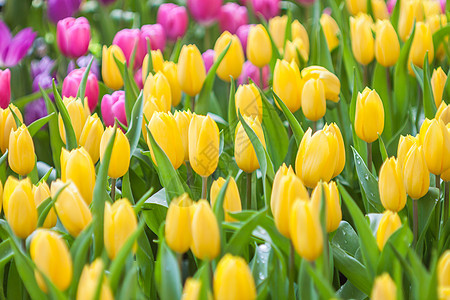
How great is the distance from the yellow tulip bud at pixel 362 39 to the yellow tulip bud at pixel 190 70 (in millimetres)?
324

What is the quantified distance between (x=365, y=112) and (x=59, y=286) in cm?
50

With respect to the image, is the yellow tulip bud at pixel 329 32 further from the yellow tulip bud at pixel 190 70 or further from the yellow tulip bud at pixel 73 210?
the yellow tulip bud at pixel 73 210

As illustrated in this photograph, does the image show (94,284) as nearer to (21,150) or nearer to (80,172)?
(80,172)

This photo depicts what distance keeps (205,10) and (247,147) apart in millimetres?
1097

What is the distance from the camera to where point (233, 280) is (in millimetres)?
538

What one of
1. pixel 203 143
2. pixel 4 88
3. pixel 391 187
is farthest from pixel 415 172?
pixel 4 88

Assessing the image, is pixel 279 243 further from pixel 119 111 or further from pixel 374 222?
pixel 119 111

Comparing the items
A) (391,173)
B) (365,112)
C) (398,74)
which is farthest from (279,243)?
(398,74)

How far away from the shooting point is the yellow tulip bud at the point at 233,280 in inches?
21.1

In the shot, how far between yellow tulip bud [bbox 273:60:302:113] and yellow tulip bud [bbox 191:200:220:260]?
0.43m

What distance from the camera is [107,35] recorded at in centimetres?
189

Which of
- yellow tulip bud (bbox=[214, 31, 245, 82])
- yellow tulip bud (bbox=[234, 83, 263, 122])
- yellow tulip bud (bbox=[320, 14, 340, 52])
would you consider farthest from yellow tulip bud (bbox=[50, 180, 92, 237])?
yellow tulip bud (bbox=[320, 14, 340, 52])

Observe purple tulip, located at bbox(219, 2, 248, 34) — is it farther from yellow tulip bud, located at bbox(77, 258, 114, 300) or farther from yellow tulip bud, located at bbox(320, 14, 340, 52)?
yellow tulip bud, located at bbox(77, 258, 114, 300)

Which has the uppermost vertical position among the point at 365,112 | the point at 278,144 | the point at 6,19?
the point at 365,112
